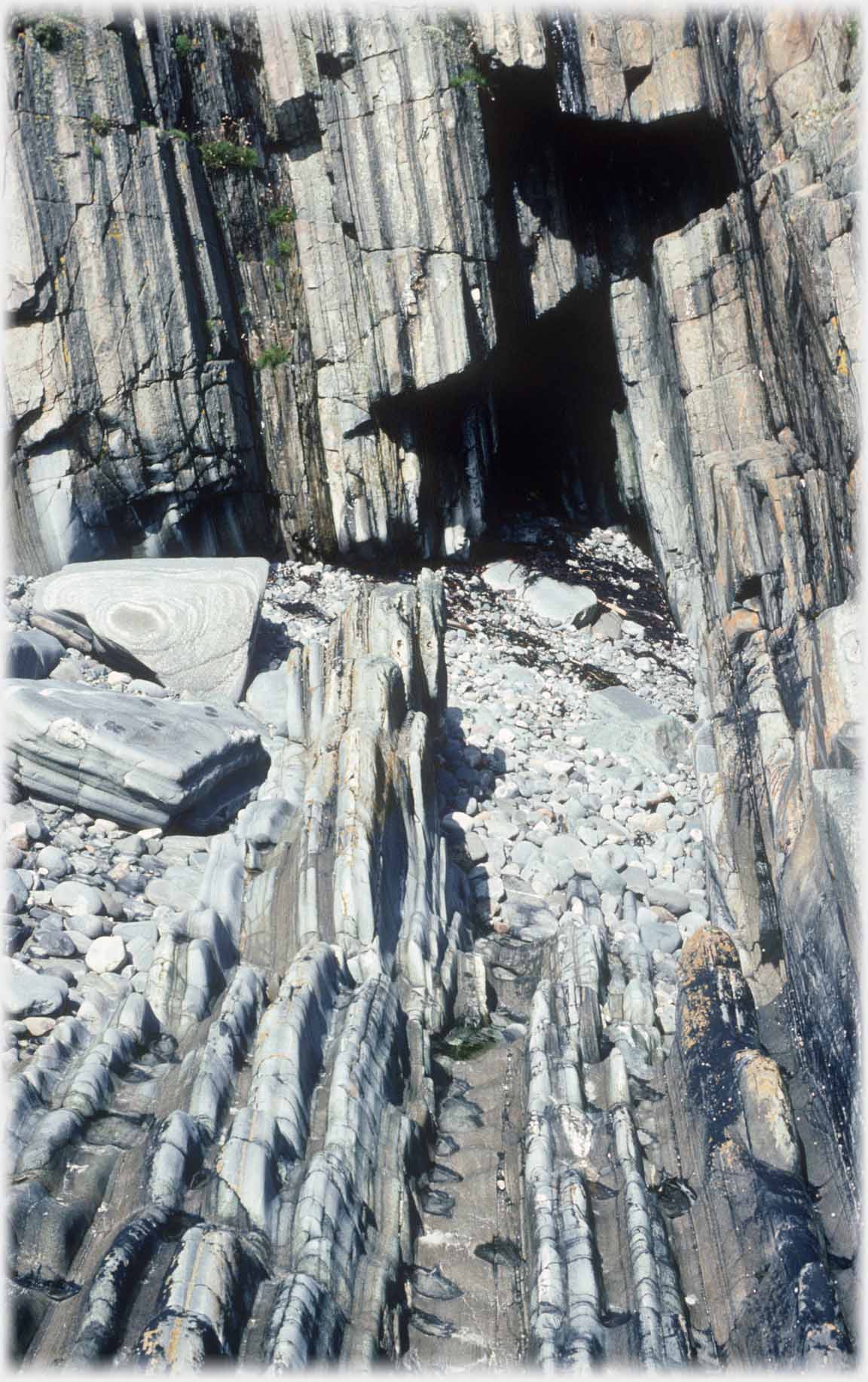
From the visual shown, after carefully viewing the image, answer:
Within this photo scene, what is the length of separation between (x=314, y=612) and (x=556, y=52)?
27.0 ft

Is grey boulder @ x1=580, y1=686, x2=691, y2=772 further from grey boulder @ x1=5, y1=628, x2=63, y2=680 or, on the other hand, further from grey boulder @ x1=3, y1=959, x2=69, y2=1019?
grey boulder @ x1=3, y1=959, x2=69, y2=1019

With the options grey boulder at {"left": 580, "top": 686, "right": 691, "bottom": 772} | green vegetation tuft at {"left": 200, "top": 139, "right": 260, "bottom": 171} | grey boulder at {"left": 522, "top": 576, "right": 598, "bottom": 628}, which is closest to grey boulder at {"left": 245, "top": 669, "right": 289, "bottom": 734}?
grey boulder at {"left": 580, "top": 686, "right": 691, "bottom": 772}

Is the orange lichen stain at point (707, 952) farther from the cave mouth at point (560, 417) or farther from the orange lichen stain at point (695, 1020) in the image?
the cave mouth at point (560, 417)

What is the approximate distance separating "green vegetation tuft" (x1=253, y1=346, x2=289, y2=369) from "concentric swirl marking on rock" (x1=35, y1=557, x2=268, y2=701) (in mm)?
4814

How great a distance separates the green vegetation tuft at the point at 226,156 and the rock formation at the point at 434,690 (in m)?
Answer: 0.06

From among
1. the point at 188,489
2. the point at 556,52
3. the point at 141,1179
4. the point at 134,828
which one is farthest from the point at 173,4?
the point at 141,1179

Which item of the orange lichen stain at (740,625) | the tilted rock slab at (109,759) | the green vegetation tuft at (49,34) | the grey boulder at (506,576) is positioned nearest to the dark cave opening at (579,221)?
the grey boulder at (506,576)

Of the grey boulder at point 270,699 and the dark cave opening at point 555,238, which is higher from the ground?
the dark cave opening at point 555,238

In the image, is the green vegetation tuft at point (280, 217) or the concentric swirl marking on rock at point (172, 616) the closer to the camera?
the concentric swirl marking on rock at point (172, 616)

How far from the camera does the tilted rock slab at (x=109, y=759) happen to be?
7727 mm

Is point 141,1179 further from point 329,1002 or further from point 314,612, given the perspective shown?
point 314,612

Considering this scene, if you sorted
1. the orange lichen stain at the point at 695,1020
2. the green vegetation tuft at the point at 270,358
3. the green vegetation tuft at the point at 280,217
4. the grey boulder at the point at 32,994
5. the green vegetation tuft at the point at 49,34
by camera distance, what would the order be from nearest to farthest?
the grey boulder at the point at 32,994 → the orange lichen stain at the point at 695,1020 → the green vegetation tuft at the point at 49,34 → the green vegetation tuft at the point at 280,217 → the green vegetation tuft at the point at 270,358

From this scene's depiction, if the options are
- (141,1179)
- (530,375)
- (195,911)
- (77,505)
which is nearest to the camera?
(141,1179)

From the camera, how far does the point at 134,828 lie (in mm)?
7941
